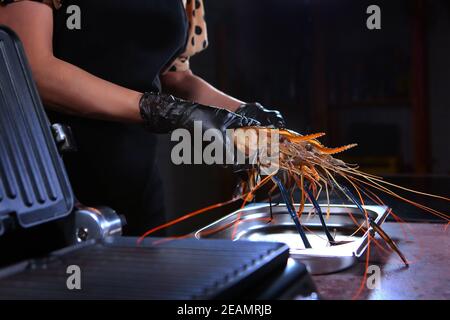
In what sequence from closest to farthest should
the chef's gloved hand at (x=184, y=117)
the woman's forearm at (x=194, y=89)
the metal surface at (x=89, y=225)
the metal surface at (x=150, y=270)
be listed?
the metal surface at (x=150, y=270) → the metal surface at (x=89, y=225) → the chef's gloved hand at (x=184, y=117) → the woman's forearm at (x=194, y=89)

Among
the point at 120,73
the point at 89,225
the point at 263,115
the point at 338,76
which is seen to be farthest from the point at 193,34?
the point at 338,76

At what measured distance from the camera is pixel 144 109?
4.10ft

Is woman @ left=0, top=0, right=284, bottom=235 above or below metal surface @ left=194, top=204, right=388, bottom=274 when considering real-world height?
above

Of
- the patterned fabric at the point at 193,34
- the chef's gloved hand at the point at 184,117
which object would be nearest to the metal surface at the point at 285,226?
the chef's gloved hand at the point at 184,117

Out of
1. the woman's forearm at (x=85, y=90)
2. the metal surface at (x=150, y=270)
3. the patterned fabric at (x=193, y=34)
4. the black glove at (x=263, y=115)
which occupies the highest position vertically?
the patterned fabric at (x=193, y=34)

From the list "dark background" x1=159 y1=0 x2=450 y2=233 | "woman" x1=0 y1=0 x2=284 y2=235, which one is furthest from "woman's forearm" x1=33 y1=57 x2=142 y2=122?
"dark background" x1=159 y1=0 x2=450 y2=233

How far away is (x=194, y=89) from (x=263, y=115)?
496 millimetres

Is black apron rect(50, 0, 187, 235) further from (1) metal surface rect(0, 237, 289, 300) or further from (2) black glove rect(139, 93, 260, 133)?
(1) metal surface rect(0, 237, 289, 300)

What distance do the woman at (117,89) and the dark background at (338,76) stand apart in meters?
1.80

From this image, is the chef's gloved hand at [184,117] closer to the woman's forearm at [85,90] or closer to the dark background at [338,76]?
the woman's forearm at [85,90]

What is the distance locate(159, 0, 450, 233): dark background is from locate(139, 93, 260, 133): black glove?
234 cm

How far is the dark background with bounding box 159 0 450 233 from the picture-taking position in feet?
11.1

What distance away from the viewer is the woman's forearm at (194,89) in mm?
1846

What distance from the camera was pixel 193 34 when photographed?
1.94 metres
